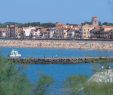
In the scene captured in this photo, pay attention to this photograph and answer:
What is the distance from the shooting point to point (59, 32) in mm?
156625

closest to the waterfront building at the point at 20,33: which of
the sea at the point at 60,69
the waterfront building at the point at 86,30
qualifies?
the waterfront building at the point at 86,30

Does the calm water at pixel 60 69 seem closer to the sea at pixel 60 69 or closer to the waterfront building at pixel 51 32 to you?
the sea at pixel 60 69

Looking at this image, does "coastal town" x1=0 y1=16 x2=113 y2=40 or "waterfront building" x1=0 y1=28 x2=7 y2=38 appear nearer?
"coastal town" x1=0 y1=16 x2=113 y2=40

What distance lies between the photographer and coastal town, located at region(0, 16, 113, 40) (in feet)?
490

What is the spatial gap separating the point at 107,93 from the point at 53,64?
60539 mm

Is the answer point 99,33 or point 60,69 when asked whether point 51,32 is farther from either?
point 60,69

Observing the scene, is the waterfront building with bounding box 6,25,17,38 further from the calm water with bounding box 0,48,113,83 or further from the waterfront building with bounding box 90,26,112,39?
the calm water with bounding box 0,48,113,83

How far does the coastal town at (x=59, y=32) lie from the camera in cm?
14950

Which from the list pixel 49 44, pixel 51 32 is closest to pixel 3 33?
pixel 51 32

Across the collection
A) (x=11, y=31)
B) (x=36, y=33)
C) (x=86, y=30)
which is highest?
(x=86, y=30)

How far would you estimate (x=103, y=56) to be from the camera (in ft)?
40.7

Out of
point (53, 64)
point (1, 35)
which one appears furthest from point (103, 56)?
point (1, 35)

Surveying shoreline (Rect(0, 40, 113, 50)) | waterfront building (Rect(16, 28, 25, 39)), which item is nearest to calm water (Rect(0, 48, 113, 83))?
shoreline (Rect(0, 40, 113, 50))

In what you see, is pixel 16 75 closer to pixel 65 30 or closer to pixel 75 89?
pixel 75 89
